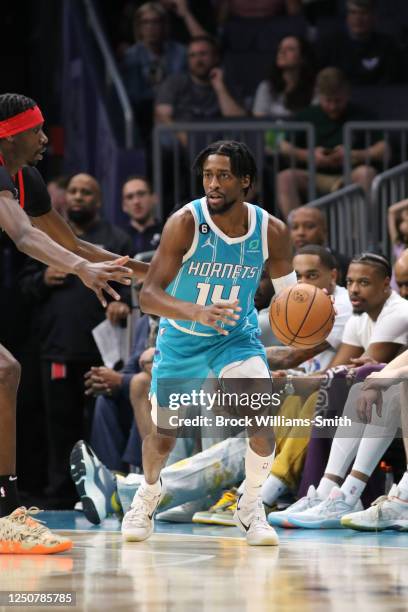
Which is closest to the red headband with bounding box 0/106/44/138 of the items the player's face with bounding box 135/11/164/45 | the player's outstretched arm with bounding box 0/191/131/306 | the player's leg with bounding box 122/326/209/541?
the player's outstretched arm with bounding box 0/191/131/306

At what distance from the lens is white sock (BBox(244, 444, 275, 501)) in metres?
6.52

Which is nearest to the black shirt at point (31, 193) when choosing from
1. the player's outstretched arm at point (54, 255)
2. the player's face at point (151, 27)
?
the player's outstretched arm at point (54, 255)

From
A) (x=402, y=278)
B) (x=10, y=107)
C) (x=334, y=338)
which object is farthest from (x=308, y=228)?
(x=10, y=107)

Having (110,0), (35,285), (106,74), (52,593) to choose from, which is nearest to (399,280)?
(35,285)

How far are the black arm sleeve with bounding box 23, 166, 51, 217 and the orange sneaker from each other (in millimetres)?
1506

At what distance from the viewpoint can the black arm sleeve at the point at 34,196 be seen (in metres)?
6.47

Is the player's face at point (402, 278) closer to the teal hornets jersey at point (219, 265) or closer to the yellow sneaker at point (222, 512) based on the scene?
the teal hornets jersey at point (219, 265)

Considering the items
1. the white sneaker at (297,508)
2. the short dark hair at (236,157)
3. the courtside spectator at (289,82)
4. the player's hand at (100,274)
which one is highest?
the courtside spectator at (289,82)

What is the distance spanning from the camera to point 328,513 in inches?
283

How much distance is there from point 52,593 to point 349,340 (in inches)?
141

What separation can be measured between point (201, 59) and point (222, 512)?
17.3 feet

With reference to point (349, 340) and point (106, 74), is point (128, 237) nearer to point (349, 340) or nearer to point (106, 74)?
point (349, 340)

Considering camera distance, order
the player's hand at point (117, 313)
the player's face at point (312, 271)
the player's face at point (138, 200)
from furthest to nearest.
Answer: the player's face at point (138, 200) < the player's hand at point (117, 313) < the player's face at point (312, 271)

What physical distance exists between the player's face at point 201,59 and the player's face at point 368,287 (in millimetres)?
4507
